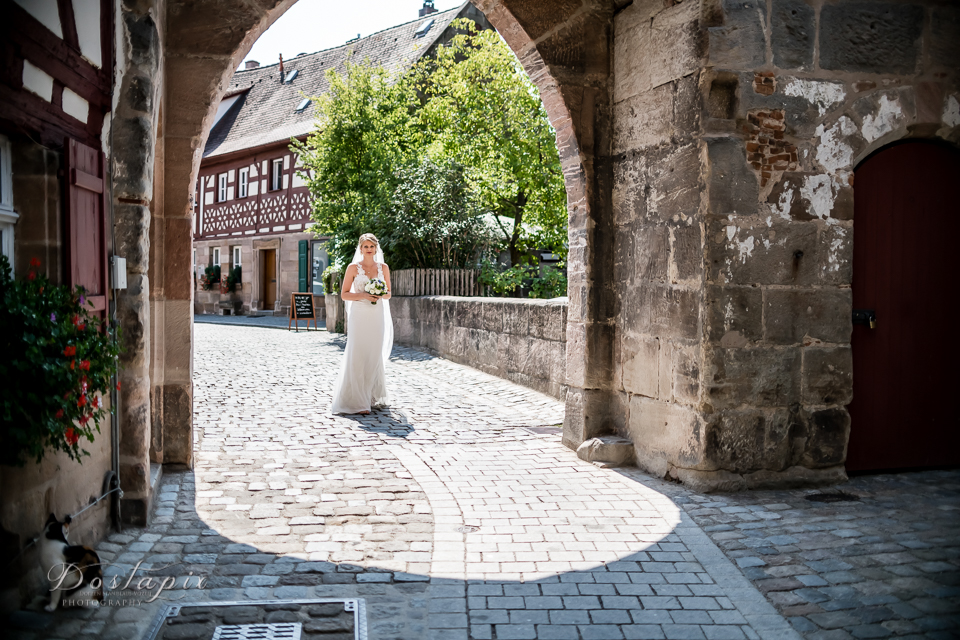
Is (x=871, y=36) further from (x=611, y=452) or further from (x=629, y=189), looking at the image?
(x=611, y=452)

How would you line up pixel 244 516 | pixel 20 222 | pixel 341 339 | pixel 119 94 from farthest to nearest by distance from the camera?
pixel 341 339
pixel 244 516
pixel 119 94
pixel 20 222

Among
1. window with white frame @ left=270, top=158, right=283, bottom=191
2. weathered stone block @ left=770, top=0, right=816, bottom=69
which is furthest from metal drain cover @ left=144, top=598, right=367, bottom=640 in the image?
window with white frame @ left=270, top=158, right=283, bottom=191

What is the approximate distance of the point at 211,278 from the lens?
28.4 m

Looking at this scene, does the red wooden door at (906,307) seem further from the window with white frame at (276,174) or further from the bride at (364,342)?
the window with white frame at (276,174)

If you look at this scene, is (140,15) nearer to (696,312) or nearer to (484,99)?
(696,312)

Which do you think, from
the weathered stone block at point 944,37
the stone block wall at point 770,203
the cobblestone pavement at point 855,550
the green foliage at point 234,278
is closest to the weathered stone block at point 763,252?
the stone block wall at point 770,203

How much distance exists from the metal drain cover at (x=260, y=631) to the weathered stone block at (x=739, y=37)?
3879 mm

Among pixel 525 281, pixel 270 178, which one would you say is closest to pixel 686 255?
pixel 525 281

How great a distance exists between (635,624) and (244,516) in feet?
7.45

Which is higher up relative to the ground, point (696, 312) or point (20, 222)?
point (20, 222)

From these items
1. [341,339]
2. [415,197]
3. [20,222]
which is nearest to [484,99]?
[415,197]

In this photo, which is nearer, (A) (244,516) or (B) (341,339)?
(A) (244,516)

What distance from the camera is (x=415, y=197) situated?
46.0 feet

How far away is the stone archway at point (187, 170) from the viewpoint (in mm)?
4086
